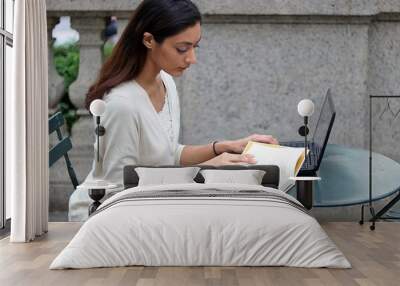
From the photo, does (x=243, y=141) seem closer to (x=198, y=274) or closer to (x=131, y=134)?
(x=131, y=134)

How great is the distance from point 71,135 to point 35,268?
2624 millimetres

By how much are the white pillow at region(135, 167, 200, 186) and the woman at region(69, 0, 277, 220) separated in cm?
12

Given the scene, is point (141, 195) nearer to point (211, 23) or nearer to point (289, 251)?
point (289, 251)

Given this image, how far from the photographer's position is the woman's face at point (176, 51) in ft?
17.5

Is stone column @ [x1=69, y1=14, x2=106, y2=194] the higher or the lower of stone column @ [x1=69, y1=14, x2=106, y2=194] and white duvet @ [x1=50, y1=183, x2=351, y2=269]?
the higher

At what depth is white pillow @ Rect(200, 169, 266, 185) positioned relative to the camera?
5.15 meters

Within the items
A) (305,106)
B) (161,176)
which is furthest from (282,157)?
(161,176)

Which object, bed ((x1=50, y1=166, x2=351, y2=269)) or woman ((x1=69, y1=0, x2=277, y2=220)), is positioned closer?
bed ((x1=50, y1=166, x2=351, y2=269))

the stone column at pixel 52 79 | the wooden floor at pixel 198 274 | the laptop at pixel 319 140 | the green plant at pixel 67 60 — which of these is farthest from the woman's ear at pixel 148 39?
the green plant at pixel 67 60

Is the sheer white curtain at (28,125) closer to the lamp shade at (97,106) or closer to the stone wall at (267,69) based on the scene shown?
the lamp shade at (97,106)

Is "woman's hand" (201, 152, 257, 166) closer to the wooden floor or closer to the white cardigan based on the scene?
the white cardigan

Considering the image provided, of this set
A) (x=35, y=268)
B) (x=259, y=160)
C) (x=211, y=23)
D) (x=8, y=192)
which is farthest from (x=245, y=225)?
(x=211, y=23)

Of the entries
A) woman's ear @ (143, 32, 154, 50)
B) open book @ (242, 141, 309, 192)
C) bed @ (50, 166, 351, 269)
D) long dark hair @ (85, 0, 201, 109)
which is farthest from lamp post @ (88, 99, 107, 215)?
bed @ (50, 166, 351, 269)

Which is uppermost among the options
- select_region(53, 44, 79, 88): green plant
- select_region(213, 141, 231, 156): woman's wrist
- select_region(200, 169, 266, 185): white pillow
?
select_region(53, 44, 79, 88): green plant
